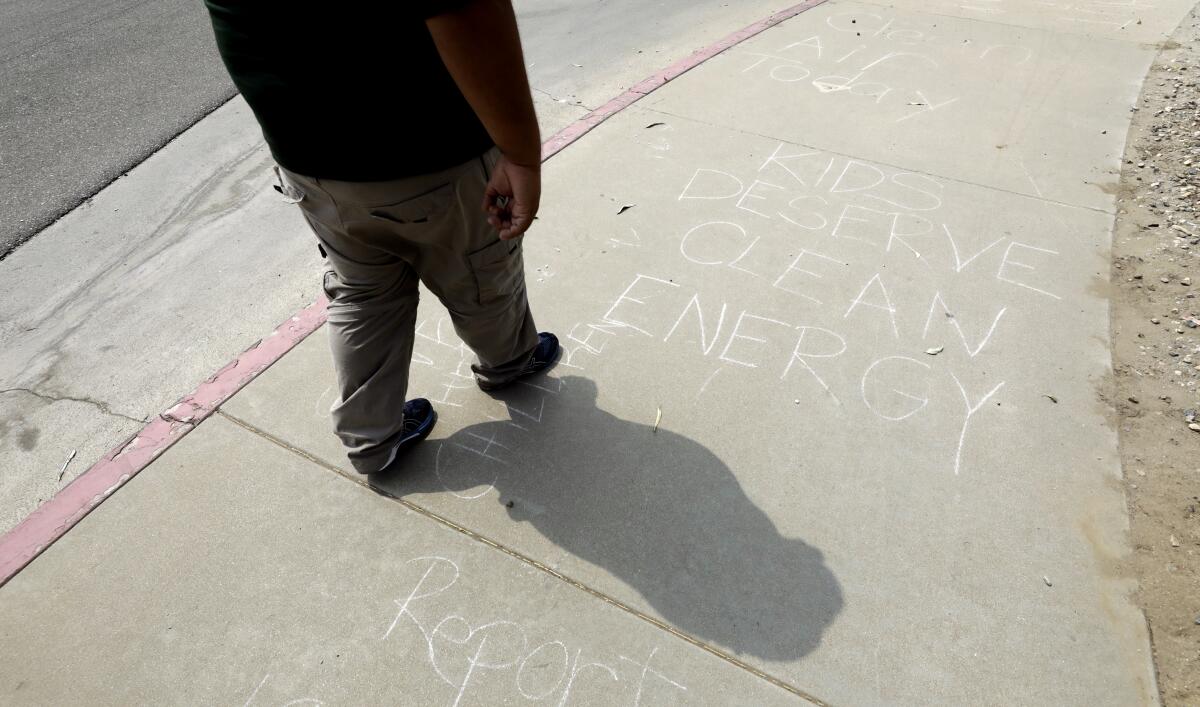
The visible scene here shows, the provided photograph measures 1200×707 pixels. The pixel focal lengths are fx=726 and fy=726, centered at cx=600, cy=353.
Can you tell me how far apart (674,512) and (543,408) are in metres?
0.61

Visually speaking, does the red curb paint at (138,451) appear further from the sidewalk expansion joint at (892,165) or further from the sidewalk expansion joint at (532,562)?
the sidewalk expansion joint at (892,165)

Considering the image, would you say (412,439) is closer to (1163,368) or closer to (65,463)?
(65,463)

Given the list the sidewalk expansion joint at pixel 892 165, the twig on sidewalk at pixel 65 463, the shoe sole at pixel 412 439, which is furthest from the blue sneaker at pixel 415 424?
the sidewalk expansion joint at pixel 892 165

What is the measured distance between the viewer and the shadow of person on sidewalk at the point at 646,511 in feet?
6.36

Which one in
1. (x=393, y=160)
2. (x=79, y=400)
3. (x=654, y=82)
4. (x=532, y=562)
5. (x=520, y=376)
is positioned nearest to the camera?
(x=393, y=160)

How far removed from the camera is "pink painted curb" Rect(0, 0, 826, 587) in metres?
2.17

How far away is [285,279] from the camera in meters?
3.27

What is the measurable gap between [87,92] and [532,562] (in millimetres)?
5296

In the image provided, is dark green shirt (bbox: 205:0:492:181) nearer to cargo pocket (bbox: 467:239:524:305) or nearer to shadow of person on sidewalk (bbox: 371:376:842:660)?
cargo pocket (bbox: 467:239:524:305)

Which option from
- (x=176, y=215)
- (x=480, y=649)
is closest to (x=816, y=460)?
(x=480, y=649)

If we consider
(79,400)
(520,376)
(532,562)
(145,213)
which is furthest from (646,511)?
(145,213)

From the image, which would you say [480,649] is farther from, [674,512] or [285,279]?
[285,279]

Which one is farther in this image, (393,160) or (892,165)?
(892,165)

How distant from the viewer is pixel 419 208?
6.04ft
